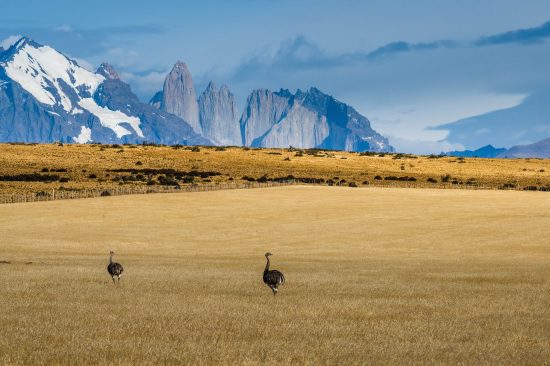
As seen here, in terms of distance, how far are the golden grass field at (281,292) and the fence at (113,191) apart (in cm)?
1561

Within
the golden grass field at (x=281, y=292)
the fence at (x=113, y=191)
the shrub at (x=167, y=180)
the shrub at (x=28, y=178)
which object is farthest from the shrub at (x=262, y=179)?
the golden grass field at (x=281, y=292)

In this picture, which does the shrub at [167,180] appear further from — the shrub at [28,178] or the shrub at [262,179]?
the shrub at [28,178]

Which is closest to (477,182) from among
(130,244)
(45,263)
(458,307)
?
(130,244)

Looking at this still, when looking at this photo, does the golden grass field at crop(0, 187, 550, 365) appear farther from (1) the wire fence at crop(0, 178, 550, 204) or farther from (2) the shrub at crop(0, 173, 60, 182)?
(2) the shrub at crop(0, 173, 60, 182)

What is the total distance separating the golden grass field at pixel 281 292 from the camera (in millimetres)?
13648

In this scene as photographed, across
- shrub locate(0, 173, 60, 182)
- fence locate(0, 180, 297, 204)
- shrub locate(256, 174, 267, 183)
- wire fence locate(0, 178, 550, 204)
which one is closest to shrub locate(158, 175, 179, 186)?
wire fence locate(0, 178, 550, 204)

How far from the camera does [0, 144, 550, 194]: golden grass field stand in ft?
379

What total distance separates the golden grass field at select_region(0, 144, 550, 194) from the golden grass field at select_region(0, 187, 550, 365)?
153 feet

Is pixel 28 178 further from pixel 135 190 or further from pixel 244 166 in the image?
pixel 244 166

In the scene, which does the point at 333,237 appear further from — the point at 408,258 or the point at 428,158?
the point at 428,158

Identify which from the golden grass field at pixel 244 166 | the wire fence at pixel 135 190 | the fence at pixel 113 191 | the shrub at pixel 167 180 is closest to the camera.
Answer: the fence at pixel 113 191

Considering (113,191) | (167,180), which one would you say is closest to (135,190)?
(113,191)

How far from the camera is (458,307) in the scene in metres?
20.0

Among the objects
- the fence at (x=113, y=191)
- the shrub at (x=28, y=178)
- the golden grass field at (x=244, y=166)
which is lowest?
the fence at (x=113, y=191)
